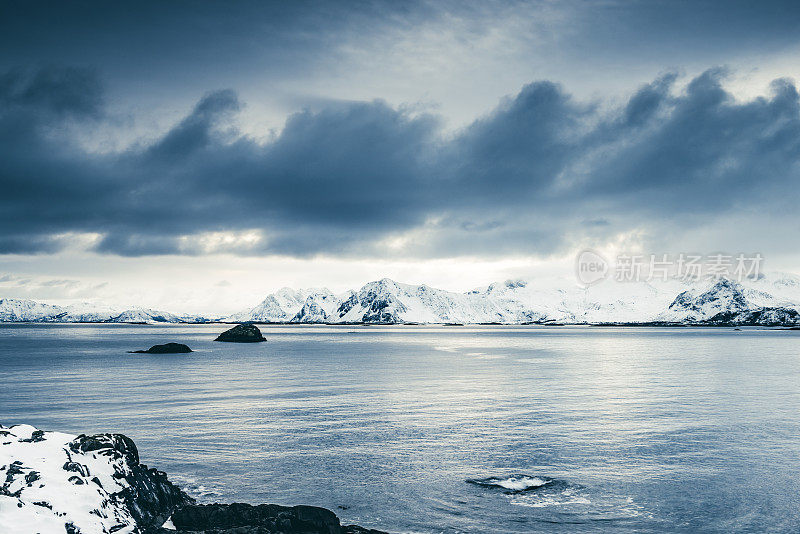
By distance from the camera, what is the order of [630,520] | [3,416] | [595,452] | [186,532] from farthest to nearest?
[3,416] < [595,452] < [630,520] < [186,532]

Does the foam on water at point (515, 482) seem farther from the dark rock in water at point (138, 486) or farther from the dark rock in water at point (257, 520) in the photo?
the dark rock in water at point (138, 486)

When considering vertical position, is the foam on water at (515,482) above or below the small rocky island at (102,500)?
below

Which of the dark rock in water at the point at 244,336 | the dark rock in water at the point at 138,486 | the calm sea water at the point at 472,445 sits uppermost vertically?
the dark rock in water at the point at 138,486

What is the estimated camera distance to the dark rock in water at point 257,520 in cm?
1450

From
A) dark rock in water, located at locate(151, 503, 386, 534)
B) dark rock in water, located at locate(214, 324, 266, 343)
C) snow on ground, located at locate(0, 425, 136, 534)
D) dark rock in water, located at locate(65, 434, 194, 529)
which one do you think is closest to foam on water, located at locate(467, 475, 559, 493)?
dark rock in water, located at locate(151, 503, 386, 534)

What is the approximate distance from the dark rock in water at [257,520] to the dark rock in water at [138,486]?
0.61 m

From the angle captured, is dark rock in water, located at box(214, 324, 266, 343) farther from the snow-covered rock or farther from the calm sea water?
the snow-covered rock

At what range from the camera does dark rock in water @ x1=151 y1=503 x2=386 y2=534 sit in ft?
47.6

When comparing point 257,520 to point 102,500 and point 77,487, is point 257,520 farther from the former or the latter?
point 77,487

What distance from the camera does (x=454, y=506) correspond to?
1736 cm

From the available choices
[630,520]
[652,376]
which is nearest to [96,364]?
[652,376]

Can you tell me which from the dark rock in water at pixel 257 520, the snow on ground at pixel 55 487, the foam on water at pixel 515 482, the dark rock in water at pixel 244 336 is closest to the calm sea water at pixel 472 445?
the foam on water at pixel 515 482

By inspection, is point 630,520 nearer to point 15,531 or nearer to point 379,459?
point 379,459

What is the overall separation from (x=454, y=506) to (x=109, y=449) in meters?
9.74
